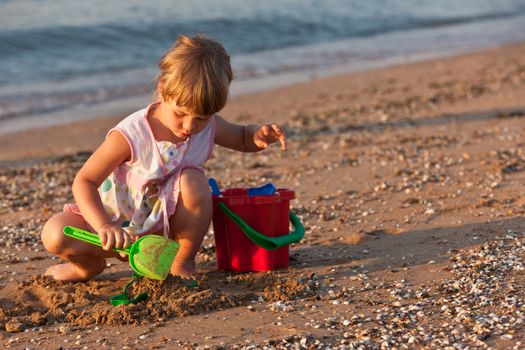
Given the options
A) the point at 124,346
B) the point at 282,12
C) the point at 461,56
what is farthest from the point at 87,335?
the point at 282,12

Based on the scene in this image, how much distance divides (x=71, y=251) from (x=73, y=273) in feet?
0.62

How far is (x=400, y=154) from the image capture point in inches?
260

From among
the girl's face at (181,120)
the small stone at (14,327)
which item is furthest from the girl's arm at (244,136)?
the small stone at (14,327)

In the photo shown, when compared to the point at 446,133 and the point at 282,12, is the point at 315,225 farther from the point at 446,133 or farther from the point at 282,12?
the point at 282,12

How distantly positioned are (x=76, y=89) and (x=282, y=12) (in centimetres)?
734

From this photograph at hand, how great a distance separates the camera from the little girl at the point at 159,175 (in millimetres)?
3783

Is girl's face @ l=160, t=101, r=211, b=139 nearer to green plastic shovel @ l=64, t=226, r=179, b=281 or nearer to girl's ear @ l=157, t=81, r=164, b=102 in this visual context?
girl's ear @ l=157, t=81, r=164, b=102

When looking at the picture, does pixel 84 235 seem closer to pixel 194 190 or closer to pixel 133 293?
pixel 133 293

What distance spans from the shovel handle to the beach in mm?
261

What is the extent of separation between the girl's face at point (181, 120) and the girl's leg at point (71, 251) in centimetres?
62

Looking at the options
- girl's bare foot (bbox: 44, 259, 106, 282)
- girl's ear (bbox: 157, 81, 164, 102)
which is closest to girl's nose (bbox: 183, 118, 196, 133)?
girl's ear (bbox: 157, 81, 164, 102)

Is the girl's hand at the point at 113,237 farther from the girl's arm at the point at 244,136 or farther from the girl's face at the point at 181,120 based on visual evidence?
the girl's arm at the point at 244,136

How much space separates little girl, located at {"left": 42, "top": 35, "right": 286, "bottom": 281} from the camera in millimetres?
3783

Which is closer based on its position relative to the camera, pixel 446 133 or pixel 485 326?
pixel 485 326
